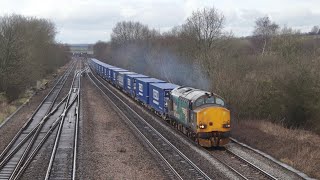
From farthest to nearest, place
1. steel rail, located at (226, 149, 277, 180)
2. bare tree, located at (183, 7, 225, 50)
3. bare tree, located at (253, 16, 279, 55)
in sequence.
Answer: bare tree, located at (253, 16, 279, 55), bare tree, located at (183, 7, 225, 50), steel rail, located at (226, 149, 277, 180)

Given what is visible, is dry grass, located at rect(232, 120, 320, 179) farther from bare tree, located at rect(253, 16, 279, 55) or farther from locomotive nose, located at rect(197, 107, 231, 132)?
bare tree, located at rect(253, 16, 279, 55)

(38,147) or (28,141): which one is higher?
(38,147)

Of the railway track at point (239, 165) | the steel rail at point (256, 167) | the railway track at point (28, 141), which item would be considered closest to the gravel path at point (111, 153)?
the railway track at point (28, 141)

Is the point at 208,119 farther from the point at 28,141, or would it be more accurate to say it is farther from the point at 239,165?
the point at 28,141

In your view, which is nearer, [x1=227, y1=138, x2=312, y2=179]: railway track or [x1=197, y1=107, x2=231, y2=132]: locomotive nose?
[x1=227, y1=138, x2=312, y2=179]: railway track

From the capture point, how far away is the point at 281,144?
2228 cm

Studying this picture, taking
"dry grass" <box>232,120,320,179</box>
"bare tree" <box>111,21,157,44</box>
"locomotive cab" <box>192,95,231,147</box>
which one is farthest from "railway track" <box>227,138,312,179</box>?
"bare tree" <box>111,21,157,44</box>

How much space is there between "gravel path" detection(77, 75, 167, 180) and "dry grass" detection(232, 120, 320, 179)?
18.7ft

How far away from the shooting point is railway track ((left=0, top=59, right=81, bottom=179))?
18312 millimetres

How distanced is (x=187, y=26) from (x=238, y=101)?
2596 cm

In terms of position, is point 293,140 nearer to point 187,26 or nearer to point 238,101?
point 238,101

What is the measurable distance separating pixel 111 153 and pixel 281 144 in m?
8.39

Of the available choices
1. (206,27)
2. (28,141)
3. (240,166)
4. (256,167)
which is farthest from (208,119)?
(206,27)

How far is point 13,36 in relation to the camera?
4659 cm
